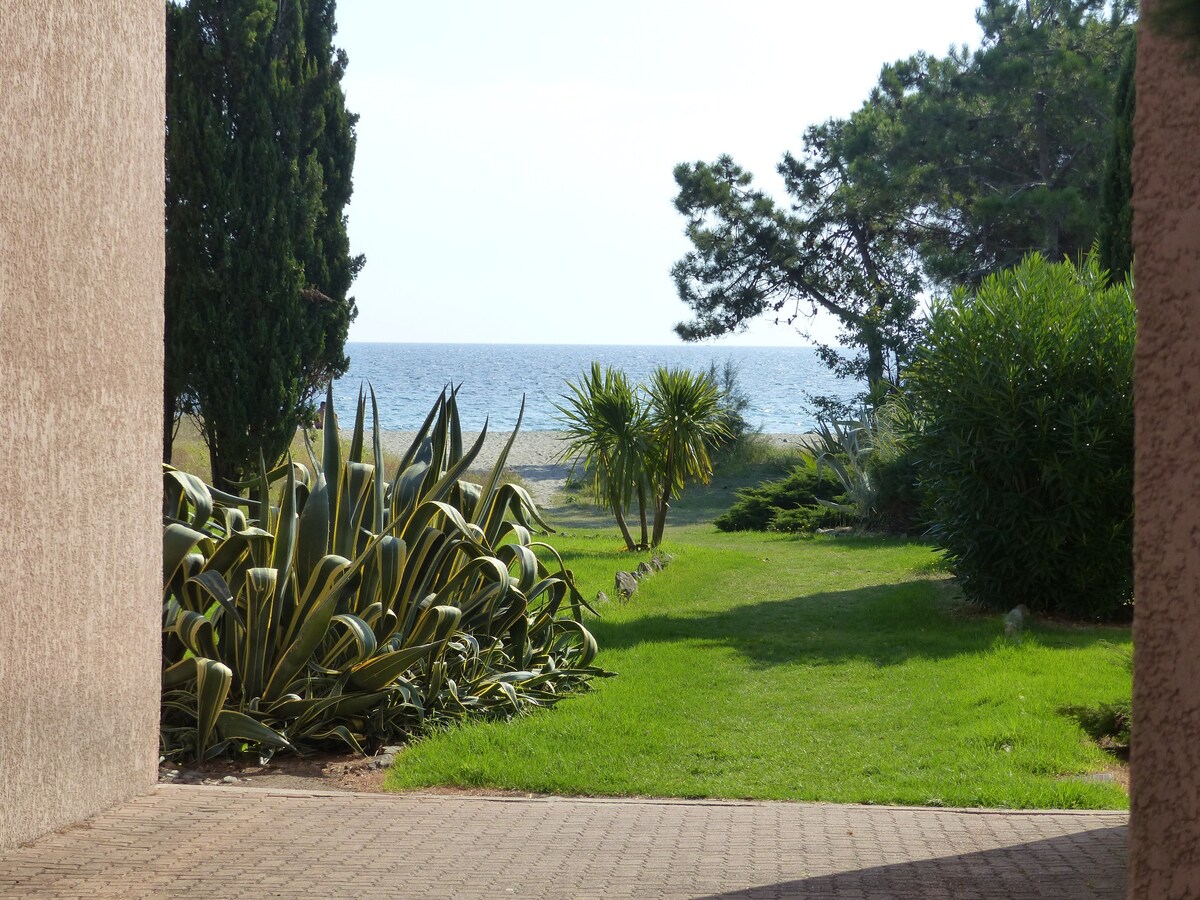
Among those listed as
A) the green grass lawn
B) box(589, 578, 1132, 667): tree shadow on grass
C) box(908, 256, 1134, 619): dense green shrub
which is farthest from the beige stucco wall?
box(908, 256, 1134, 619): dense green shrub

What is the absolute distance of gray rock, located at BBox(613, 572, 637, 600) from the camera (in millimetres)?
11695

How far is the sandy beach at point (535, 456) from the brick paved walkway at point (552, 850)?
2282 centimetres

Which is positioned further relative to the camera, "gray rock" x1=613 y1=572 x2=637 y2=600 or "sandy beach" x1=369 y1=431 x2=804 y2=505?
"sandy beach" x1=369 y1=431 x2=804 y2=505

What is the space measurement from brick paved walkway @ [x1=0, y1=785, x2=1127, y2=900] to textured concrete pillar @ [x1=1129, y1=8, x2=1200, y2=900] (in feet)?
5.42

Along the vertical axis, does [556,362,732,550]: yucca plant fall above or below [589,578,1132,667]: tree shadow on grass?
above

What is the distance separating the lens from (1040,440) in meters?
9.97

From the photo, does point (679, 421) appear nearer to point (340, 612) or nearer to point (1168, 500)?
point (340, 612)

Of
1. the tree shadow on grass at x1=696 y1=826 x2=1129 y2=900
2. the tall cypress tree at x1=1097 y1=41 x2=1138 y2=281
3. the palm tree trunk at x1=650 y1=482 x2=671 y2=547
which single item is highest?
the tall cypress tree at x1=1097 y1=41 x2=1138 y2=281

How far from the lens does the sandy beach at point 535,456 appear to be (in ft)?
107

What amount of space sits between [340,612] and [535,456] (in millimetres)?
35403

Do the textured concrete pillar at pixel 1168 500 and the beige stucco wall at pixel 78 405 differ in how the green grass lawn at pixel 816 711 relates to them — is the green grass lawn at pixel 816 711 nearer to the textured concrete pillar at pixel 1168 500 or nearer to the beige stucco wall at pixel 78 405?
the beige stucco wall at pixel 78 405

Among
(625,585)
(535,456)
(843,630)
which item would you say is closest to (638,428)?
(625,585)

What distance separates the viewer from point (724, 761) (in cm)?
599

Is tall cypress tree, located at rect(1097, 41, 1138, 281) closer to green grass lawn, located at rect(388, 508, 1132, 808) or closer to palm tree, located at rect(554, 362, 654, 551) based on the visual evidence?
green grass lawn, located at rect(388, 508, 1132, 808)
